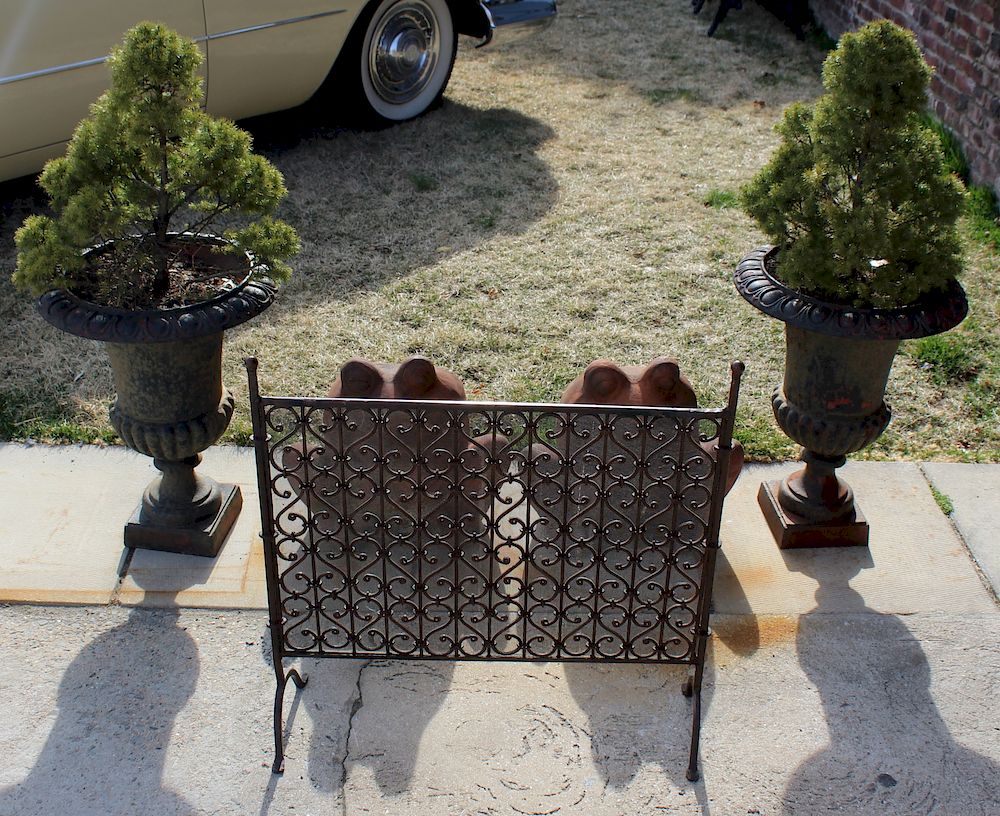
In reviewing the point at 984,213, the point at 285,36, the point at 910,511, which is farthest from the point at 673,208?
the point at 910,511

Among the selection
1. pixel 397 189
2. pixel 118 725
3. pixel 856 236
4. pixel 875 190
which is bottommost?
pixel 118 725

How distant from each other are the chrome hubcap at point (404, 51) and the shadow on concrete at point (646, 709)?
4.79 metres

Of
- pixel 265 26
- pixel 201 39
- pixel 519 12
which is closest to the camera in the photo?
pixel 201 39

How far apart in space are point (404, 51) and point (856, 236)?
4594 millimetres

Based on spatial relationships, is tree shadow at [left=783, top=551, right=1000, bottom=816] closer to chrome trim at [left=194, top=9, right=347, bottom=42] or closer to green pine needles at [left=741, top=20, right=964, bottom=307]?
green pine needles at [left=741, top=20, right=964, bottom=307]

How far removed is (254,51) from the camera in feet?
19.2

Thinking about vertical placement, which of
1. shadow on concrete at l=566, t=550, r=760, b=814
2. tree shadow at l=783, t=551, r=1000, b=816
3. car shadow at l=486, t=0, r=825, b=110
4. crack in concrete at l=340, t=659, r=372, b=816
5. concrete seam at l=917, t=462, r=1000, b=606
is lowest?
crack in concrete at l=340, t=659, r=372, b=816

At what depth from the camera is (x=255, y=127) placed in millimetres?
6969

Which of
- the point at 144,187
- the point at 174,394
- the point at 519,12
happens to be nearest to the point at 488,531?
the point at 174,394

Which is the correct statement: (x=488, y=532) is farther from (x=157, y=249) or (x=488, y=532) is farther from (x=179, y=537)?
(x=157, y=249)

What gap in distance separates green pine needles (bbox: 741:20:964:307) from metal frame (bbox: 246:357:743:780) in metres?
0.66

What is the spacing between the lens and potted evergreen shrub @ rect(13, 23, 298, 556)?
294cm

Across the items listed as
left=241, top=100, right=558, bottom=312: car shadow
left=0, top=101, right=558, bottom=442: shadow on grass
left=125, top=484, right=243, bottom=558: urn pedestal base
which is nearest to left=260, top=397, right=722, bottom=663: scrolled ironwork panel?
left=125, top=484, right=243, bottom=558: urn pedestal base

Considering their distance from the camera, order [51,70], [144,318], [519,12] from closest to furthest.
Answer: [144,318]
[51,70]
[519,12]
